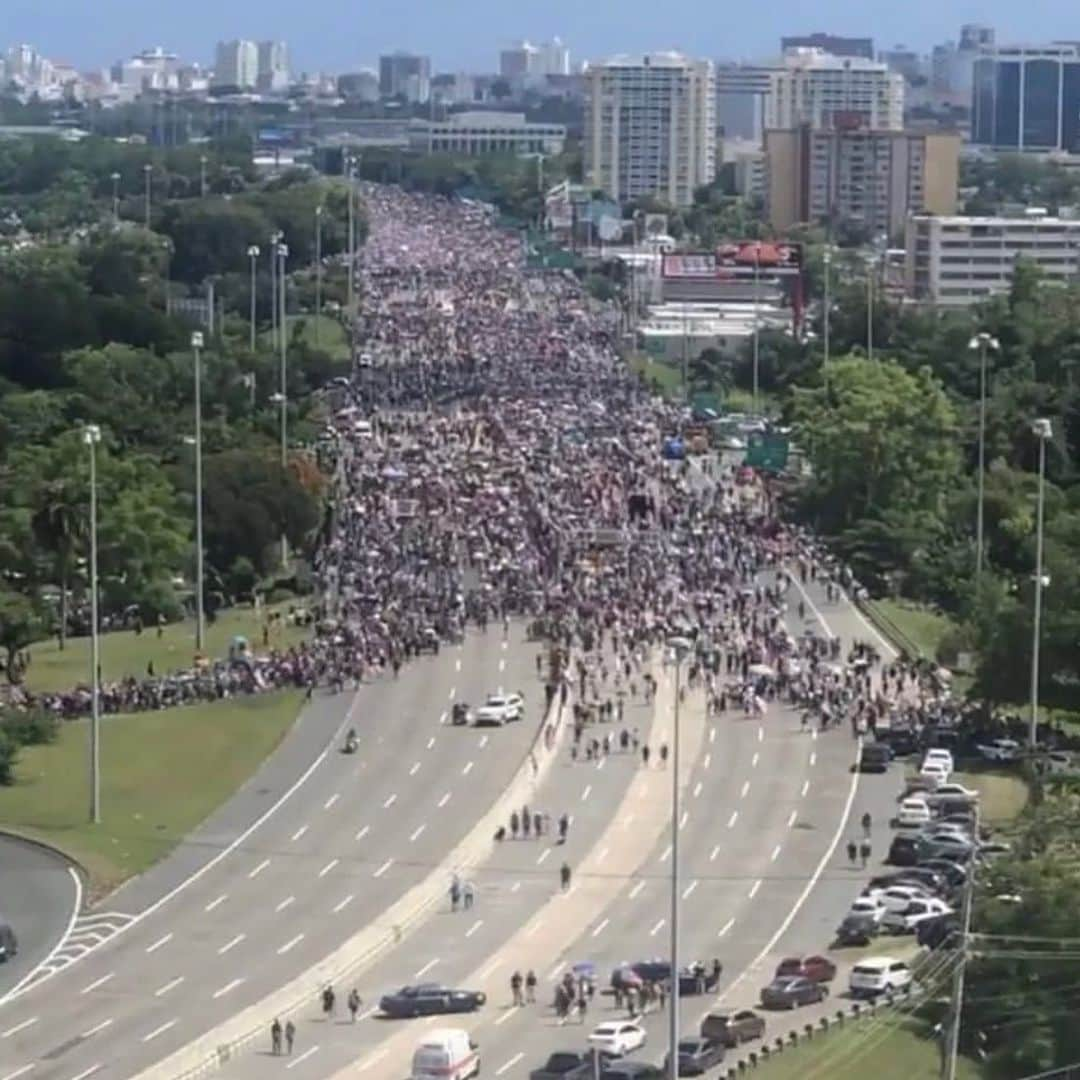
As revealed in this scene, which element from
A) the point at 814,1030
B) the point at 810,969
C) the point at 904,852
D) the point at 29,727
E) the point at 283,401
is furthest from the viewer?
the point at 283,401

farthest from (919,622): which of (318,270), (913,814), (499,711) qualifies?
(318,270)

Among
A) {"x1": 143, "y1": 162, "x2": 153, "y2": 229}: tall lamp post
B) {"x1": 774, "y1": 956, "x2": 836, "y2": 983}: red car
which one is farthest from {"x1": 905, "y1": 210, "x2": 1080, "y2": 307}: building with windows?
{"x1": 774, "y1": 956, "x2": 836, "y2": 983}: red car

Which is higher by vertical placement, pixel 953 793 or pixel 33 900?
pixel 953 793

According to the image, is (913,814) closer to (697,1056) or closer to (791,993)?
(791,993)

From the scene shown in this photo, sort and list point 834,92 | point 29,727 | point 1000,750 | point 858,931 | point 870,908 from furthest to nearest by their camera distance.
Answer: point 834,92, point 29,727, point 1000,750, point 870,908, point 858,931

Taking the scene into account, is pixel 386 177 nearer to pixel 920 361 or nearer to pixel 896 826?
pixel 920 361

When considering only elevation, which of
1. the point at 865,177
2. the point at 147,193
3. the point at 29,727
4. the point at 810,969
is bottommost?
the point at 810,969

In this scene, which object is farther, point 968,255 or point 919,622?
point 968,255

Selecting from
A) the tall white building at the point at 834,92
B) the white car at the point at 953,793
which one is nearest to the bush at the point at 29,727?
the white car at the point at 953,793
